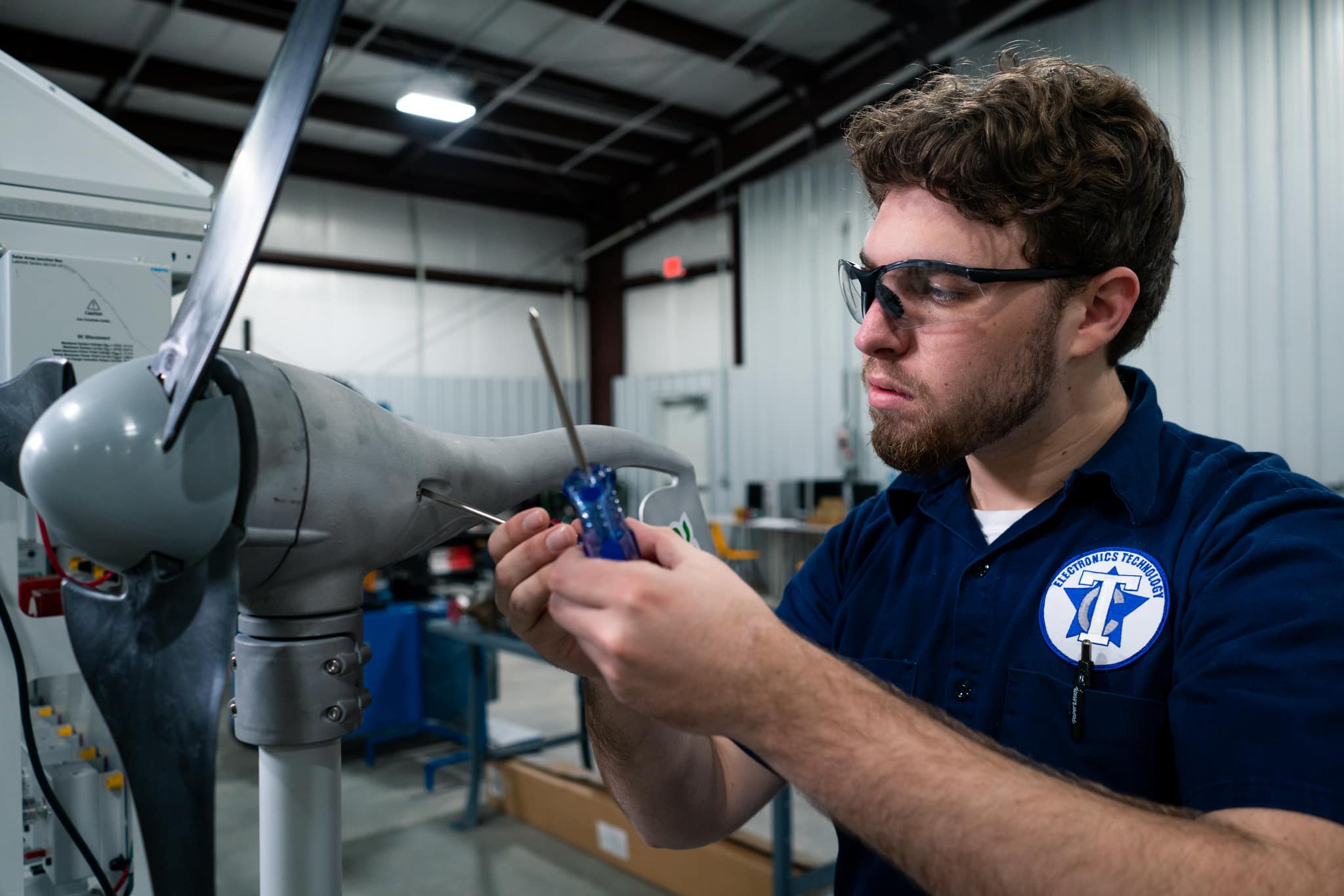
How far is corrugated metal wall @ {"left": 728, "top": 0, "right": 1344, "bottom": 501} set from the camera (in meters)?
4.81

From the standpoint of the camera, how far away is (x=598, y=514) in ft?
2.11

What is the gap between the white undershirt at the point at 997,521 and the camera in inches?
44.3

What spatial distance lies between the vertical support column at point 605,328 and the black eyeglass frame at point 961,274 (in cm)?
937

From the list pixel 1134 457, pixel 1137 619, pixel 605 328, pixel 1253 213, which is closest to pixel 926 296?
pixel 1134 457

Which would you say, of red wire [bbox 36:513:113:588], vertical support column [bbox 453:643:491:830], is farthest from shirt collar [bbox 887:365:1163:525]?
vertical support column [bbox 453:643:491:830]

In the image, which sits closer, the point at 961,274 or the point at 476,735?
the point at 961,274

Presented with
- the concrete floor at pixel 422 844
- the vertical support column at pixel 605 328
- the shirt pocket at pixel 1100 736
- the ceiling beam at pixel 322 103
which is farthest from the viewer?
the vertical support column at pixel 605 328

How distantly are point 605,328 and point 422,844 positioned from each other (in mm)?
7869

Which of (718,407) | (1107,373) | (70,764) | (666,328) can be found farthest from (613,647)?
(666,328)

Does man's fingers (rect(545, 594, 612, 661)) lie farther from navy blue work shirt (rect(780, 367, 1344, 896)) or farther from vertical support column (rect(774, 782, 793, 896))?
vertical support column (rect(774, 782, 793, 896))

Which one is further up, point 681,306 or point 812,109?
point 812,109

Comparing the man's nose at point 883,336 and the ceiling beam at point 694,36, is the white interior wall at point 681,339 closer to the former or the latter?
the ceiling beam at point 694,36

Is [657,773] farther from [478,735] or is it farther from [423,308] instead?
[423,308]

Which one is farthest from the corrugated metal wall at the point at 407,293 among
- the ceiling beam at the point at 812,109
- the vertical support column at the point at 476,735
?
the vertical support column at the point at 476,735
